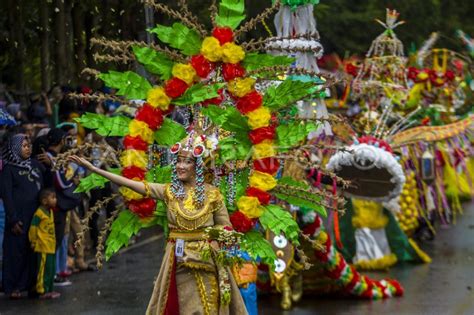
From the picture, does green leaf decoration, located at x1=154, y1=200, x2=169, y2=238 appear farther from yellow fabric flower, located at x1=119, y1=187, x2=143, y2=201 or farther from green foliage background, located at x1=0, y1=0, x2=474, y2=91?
green foliage background, located at x1=0, y1=0, x2=474, y2=91

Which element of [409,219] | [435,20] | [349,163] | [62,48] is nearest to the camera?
[349,163]

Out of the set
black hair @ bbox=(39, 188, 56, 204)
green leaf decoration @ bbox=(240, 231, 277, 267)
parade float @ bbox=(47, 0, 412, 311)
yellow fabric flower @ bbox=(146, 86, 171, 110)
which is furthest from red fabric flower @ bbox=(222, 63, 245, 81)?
black hair @ bbox=(39, 188, 56, 204)

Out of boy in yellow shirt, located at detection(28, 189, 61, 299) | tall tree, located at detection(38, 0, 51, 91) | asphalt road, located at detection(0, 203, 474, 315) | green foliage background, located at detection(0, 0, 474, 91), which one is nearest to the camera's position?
asphalt road, located at detection(0, 203, 474, 315)

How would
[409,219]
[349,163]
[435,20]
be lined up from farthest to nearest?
[435,20], [409,219], [349,163]

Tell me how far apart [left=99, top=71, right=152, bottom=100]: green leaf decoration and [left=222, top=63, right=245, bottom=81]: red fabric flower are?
60 centimetres

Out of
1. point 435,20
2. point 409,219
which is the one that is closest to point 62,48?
point 409,219

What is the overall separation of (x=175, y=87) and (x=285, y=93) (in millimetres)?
784

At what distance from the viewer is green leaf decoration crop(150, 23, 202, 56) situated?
33.2 feet

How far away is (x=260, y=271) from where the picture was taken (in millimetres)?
13672

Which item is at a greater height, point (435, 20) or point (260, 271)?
point (435, 20)

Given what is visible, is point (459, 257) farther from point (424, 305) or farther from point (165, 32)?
point (165, 32)

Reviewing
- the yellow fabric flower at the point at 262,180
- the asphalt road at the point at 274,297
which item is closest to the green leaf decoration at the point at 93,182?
the yellow fabric flower at the point at 262,180

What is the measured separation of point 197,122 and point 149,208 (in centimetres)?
71

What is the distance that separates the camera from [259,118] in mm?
10047
